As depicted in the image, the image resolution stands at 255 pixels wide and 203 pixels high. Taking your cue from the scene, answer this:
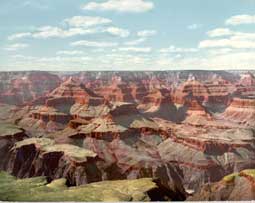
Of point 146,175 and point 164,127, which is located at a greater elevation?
A: point 164,127

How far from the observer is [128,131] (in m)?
5.77

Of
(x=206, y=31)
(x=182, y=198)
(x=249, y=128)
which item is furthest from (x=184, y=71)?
(x=182, y=198)

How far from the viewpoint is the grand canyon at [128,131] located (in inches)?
215

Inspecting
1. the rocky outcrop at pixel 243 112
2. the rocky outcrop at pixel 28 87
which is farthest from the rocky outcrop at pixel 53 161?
the rocky outcrop at pixel 243 112

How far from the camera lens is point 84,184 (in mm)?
5453

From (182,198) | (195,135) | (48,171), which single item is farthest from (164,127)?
(48,171)

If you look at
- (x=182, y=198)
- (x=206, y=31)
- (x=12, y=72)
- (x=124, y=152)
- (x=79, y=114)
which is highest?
(x=206, y=31)

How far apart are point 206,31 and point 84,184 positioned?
2.07 metres

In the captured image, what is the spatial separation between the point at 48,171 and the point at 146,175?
3.42 feet

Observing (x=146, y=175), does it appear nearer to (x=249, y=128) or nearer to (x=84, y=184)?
(x=84, y=184)

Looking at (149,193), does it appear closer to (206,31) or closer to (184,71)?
(184,71)

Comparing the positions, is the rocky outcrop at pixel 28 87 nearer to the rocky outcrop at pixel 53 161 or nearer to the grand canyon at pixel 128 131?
the grand canyon at pixel 128 131

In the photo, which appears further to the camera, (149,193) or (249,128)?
(249,128)

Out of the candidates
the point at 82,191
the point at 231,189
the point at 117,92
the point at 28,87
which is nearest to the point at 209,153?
the point at 231,189
